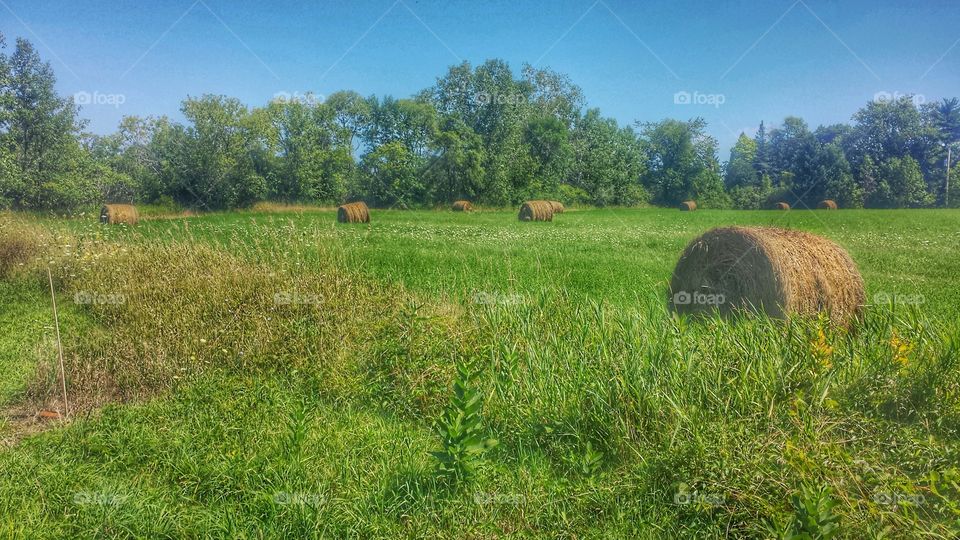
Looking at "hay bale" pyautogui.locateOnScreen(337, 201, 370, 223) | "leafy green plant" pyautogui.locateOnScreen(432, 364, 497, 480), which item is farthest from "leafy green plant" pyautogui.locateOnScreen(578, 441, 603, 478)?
"hay bale" pyautogui.locateOnScreen(337, 201, 370, 223)

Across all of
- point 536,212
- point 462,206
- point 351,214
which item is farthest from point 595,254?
point 462,206

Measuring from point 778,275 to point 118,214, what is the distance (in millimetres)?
24287

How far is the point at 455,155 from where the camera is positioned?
37281 millimetres

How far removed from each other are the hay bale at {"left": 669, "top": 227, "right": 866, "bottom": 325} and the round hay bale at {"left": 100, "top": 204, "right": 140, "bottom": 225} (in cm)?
2264

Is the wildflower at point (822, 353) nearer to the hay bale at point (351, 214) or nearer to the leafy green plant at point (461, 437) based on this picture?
the leafy green plant at point (461, 437)

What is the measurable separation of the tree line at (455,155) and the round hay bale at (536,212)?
518 cm

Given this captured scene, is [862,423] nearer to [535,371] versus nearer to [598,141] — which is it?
[535,371]

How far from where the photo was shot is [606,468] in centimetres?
411

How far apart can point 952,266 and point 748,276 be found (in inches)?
255

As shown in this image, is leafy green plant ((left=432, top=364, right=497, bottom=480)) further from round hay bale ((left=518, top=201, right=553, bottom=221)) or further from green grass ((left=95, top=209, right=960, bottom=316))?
round hay bale ((left=518, top=201, right=553, bottom=221))

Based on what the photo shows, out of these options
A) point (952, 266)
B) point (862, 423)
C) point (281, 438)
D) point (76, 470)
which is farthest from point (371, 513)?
point (952, 266)

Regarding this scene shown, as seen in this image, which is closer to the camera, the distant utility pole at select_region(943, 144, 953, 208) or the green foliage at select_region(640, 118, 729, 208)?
the distant utility pole at select_region(943, 144, 953, 208)

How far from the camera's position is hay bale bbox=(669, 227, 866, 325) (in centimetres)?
635

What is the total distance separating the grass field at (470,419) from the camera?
3.46 metres
